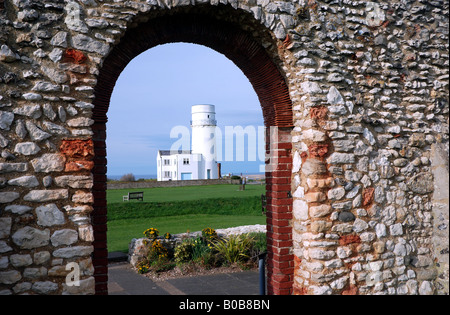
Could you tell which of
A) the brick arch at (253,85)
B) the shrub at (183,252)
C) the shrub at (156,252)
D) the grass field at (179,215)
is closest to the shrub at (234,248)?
the shrub at (183,252)

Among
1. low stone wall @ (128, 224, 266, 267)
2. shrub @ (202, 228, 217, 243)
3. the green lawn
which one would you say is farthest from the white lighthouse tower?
shrub @ (202, 228, 217, 243)

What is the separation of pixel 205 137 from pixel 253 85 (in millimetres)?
28480

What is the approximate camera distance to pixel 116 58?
362cm

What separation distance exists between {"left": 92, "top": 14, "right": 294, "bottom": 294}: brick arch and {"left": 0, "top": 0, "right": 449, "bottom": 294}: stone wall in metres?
0.01

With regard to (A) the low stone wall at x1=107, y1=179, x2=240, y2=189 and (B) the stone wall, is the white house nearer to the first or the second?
(A) the low stone wall at x1=107, y1=179, x2=240, y2=189

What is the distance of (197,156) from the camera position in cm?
3175

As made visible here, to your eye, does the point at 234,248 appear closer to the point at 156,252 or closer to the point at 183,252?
the point at 183,252

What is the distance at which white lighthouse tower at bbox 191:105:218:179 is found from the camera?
3137cm

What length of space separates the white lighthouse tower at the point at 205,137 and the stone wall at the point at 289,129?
26.2m

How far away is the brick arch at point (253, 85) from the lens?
358 cm

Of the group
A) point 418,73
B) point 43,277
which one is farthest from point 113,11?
point 418,73

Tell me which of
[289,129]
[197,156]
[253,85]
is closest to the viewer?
[289,129]

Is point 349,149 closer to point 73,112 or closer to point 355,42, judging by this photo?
point 355,42

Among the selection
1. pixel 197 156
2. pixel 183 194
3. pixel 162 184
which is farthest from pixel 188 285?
pixel 197 156
